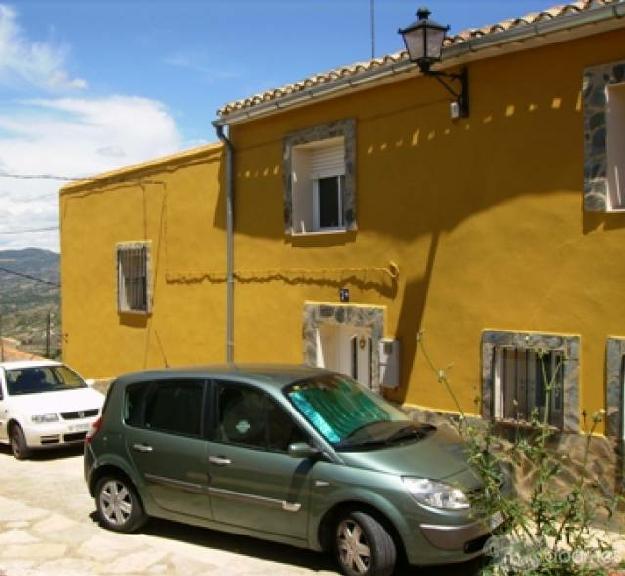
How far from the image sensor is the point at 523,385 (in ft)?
27.4

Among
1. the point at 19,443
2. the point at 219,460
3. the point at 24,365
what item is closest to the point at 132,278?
the point at 24,365

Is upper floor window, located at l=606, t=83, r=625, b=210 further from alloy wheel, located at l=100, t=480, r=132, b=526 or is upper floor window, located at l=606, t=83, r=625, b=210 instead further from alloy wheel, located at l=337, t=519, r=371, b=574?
alloy wheel, located at l=100, t=480, r=132, b=526

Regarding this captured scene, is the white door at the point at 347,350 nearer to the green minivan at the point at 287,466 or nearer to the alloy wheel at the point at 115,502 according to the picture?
the green minivan at the point at 287,466

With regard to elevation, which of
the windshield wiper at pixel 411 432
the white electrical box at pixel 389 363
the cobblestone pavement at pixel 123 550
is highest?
the white electrical box at pixel 389 363

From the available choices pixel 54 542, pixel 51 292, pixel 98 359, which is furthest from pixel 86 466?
pixel 51 292

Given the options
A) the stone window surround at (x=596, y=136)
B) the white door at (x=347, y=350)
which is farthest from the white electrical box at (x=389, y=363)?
the stone window surround at (x=596, y=136)

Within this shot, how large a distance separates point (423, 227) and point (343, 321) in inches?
71.7

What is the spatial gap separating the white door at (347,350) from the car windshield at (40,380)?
419 centimetres

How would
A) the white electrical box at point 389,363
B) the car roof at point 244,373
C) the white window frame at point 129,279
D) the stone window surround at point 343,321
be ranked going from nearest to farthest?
1. the car roof at point 244,373
2. the white electrical box at point 389,363
3. the stone window surround at point 343,321
4. the white window frame at point 129,279

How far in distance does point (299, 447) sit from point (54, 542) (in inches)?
108

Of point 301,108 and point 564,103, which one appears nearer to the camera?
point 564,103

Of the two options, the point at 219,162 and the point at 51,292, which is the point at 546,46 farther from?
the point at 51,292

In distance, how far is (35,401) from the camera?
11672 mm

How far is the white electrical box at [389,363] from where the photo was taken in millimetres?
9586
